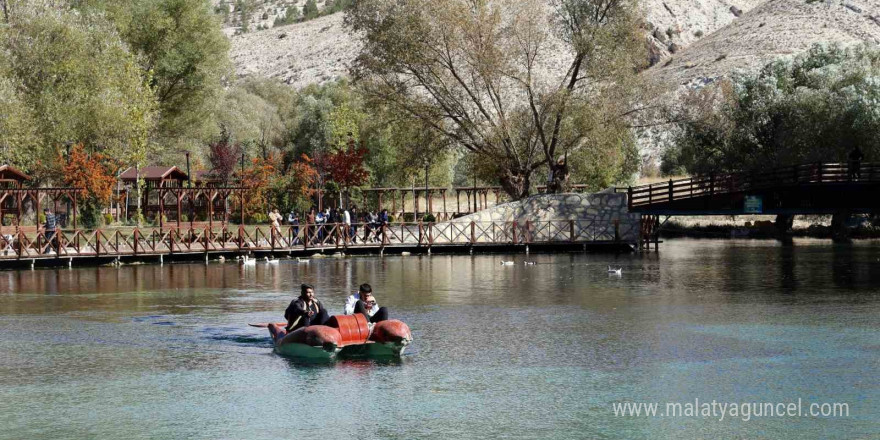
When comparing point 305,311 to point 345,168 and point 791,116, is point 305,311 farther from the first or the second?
point 345,168

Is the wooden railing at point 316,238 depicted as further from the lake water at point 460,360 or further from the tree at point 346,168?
the tree at point 346,168

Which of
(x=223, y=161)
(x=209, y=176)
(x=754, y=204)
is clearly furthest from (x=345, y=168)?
(x=754, y=204)

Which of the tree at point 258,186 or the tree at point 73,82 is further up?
the tree at point 73,82

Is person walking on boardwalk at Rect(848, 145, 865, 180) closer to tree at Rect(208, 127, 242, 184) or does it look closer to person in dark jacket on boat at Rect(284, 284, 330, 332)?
person in dark jacket on boat at Rect(284, 284, 330, 332)

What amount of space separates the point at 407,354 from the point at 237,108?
260 ft

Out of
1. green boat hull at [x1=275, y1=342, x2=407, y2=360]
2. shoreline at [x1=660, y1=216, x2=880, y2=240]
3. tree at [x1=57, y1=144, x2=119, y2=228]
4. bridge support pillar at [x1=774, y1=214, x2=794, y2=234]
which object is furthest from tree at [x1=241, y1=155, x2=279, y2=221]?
green boat hull at [x1=275, y1=342, x2=407, y2=360]

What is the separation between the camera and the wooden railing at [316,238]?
1833 inches

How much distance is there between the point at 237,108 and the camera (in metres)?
98.4

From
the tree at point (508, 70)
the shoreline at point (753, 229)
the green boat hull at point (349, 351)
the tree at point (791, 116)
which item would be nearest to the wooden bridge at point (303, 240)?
the tree at point (508, 70)

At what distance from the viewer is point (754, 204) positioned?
53000 millimetres

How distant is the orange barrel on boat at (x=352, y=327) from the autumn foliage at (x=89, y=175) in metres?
41.9

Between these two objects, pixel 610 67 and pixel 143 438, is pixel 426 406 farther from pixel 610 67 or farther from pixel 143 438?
pixel 610 67

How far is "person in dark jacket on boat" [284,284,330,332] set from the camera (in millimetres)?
22625

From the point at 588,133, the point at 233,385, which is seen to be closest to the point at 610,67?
the point at 588,133
